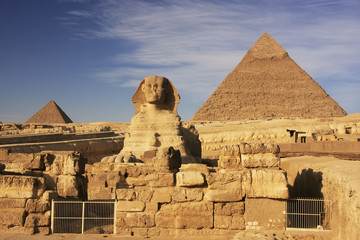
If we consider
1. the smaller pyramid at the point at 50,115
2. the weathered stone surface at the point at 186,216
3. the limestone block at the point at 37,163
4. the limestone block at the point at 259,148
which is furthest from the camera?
the smaller pyramid at the point at 50,115

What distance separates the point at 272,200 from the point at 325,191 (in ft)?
3.80

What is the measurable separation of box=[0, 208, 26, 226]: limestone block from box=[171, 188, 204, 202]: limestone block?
174 centimetres

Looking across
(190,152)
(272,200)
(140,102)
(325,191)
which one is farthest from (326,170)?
(140,102)

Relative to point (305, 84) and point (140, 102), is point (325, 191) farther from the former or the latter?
point (305, 84)

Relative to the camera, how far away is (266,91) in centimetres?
18062

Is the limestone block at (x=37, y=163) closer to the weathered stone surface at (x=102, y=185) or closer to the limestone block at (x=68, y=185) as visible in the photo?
the limestone block at (x=68, y=185)

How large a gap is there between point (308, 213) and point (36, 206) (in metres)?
3.12

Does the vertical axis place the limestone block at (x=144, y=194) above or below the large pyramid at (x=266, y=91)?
below

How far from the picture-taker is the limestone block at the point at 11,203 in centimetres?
519

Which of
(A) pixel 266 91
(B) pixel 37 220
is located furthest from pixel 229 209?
(A) pixel 266 91

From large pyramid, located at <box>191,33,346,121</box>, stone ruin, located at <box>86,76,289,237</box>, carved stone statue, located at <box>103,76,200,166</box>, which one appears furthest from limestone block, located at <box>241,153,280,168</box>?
large pyramid, located at <box>191,33,346,121</box>

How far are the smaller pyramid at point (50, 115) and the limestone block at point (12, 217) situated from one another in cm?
5387

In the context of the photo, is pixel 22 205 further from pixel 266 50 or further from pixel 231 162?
pixel 266 50

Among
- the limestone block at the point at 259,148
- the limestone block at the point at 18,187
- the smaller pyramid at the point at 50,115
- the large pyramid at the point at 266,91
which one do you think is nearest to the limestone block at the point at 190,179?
the limestone block at the point at 259,148
